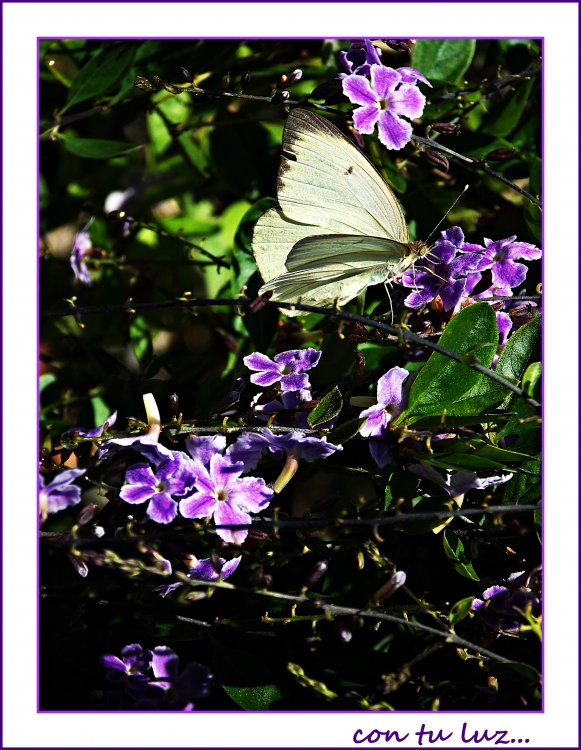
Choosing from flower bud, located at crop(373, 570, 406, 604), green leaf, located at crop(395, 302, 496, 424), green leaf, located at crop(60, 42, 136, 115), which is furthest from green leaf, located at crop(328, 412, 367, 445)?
green leaf, located at crop(60, 42, 136, 115)

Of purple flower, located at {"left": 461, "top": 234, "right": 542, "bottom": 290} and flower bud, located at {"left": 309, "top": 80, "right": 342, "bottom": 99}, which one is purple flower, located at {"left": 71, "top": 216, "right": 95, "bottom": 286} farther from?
purple flower, located at {"left": 461, "top": 234, "right": 542, "bottom": 290}

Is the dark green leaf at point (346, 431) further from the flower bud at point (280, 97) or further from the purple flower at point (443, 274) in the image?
the flower bud at point (280, 97)

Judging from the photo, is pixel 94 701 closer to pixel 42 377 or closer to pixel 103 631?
pixel 103 631

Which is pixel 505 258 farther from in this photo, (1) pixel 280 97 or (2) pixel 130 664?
(2) pixel 130 664

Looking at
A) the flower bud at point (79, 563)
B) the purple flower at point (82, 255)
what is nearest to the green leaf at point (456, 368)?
the flower bud at point (79, 563)

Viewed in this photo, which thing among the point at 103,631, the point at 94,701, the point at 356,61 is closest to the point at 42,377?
the point at 103,631

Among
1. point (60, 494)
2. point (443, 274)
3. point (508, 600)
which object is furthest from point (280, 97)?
point (508, 600)
